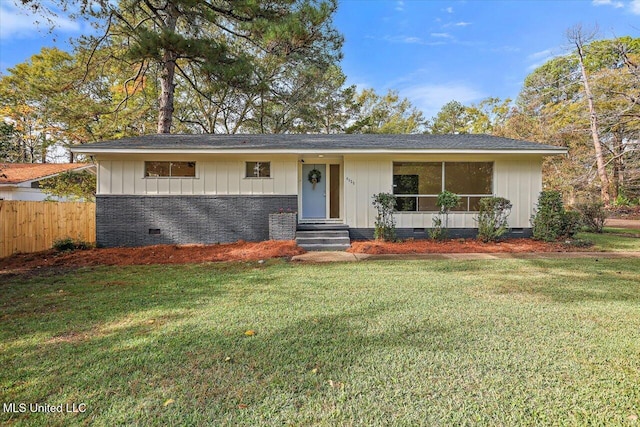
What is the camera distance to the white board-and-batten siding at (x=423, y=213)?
9.31 meters

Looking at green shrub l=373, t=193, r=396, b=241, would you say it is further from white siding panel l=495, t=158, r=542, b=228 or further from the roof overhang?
white siding panel l=495, t=158, r=542, b=228

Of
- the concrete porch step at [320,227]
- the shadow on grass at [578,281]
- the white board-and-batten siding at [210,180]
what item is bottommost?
the shadow on grass at [578,281]

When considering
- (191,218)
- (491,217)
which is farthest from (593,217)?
(191,218)

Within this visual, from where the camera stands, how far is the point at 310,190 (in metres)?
10.3

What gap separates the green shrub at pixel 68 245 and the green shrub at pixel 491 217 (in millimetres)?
11375

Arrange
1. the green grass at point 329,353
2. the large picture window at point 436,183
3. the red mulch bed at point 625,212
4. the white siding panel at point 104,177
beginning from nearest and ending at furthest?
the green grass at point 329,353 < the white siding panel at point 104,177 < the large picture window at point 436,183 < the red mulch bed at point 625,212

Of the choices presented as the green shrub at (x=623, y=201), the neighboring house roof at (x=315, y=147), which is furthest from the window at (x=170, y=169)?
the green shrub at (x=623, y=201)

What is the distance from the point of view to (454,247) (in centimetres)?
802

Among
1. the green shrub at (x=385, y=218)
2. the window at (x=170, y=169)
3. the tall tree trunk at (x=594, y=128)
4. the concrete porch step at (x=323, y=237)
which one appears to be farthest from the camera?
the tall tree trunk at (x=594, y=128)

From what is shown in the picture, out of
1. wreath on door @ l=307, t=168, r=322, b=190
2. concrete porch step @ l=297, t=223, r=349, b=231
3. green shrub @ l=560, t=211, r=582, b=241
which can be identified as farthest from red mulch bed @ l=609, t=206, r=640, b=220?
wreath on door @ l=307, t=168, r=322, b=190

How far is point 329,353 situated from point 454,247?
646 centimetres

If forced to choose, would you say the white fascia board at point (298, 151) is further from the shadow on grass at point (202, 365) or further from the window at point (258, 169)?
the shadow on grass at point (202, 365)

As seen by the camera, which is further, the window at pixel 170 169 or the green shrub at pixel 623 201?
the green shrub at pixel 623 201

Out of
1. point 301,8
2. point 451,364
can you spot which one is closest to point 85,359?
point 451,364
